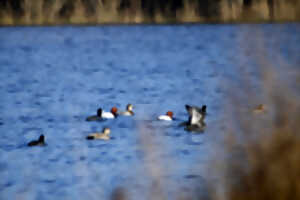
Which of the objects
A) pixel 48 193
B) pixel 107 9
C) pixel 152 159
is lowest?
pixel 48 193

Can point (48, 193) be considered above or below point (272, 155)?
below

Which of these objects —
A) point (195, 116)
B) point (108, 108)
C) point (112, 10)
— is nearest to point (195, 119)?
point (195, 116)

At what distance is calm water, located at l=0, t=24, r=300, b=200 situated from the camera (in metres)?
8.52

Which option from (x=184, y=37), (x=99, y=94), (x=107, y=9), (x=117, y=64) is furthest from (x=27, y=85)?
(x=184, y=37)

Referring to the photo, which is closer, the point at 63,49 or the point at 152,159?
the point at 152,159

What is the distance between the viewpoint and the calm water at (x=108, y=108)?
28.0 ft

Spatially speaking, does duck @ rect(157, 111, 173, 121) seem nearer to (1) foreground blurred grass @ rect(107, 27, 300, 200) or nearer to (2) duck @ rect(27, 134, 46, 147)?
(2) duck @ rect(27, 134, 46, 147)

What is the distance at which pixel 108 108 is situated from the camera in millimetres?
20250

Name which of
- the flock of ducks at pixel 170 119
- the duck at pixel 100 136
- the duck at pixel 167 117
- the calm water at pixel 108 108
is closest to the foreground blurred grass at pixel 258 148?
the calm water at pixel 108 108

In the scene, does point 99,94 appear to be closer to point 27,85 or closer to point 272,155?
point 27,85

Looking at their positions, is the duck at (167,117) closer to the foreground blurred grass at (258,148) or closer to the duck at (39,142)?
the duck at (39,142)

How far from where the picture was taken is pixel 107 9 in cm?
4659

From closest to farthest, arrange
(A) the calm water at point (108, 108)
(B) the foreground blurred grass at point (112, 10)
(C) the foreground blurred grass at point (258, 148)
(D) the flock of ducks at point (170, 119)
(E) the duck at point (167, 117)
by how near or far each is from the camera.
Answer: (C) the foreground blurred grass at point (258, 148)
(A) the calm water at point (108, 108)
(D) the flock of ducks at point (170, 119)
(E) the duck at point (167, 117)
(B) the foreground blurred grass at point (112, 10)

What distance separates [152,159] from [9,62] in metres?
33.1
